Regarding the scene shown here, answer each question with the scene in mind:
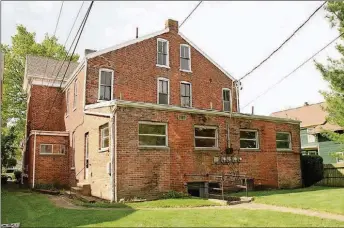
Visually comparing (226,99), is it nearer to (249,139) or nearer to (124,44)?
(249,139)

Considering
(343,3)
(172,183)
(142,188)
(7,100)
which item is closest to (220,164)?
(172,183)

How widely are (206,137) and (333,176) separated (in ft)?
32.4

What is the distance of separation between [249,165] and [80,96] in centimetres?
1094

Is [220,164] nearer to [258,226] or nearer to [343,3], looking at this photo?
[258,226]

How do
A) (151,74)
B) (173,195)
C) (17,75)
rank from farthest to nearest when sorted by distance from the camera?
1. (17,75)
2. (151,74)
3. (173,195)

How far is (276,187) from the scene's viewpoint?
18.0 m

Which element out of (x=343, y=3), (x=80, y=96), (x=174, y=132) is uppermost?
(x=343, y=3)

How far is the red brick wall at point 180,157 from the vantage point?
13.9 meters

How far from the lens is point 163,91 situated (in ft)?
76.1

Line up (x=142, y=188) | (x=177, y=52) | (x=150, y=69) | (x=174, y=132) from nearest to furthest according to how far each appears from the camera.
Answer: (x=142, y=188) < (x=174, y=132) < (x=150, y=69) < (x=177, y=52)

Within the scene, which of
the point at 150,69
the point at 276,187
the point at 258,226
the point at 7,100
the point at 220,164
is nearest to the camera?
the point at 258,226

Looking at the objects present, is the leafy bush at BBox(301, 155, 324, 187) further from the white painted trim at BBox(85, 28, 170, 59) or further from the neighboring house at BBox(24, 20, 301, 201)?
the white painted trim at BBox(85, 28, 170, 59)

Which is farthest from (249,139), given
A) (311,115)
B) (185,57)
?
(311,115)

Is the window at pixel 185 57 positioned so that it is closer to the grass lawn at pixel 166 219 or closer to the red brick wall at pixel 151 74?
the red brick wall at pixel 151 74
